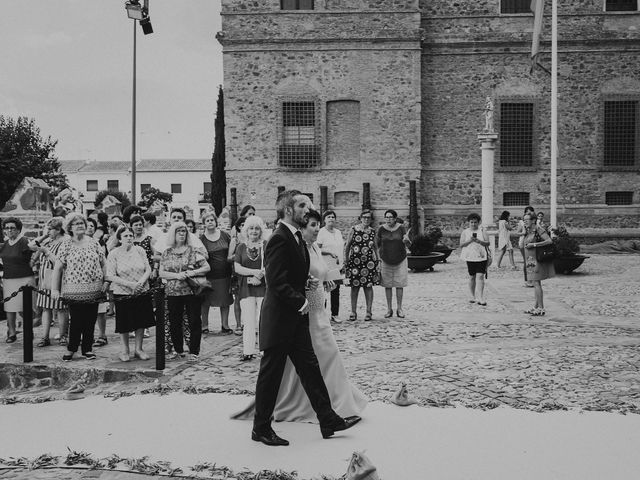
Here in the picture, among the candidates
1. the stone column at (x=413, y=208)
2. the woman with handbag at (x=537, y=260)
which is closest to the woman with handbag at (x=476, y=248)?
the woman with handbag at (x=537, y=260)

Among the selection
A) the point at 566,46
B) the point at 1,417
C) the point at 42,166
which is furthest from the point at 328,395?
the point at 42,166

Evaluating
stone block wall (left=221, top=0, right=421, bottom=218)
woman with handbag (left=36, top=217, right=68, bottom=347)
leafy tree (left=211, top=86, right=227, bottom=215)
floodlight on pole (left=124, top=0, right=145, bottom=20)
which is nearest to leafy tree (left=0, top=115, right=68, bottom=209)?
leafy tree (left=211, top=86, right=227, bottom=215)

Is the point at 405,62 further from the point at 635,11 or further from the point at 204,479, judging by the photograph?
the point at 204,479

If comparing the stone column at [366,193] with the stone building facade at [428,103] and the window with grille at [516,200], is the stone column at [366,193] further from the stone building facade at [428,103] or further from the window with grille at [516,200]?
the window with grille at [516,200]

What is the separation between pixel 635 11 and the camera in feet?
86.0

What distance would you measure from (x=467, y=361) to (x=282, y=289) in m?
3.55

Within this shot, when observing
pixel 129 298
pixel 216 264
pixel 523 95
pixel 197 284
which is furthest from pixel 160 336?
pixel 523 95

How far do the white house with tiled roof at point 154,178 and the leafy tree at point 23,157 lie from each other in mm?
34506

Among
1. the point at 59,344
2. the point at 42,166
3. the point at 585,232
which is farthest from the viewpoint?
the point at 42,166

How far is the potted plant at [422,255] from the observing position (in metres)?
18.6

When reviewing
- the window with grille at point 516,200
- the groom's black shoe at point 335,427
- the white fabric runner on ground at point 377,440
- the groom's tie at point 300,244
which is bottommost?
the white fabric runner on ground at point 377,440

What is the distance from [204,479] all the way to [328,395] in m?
1.25

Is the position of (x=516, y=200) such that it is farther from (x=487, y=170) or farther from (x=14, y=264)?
(x=14, y=264)

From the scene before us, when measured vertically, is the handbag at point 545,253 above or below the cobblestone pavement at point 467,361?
above
